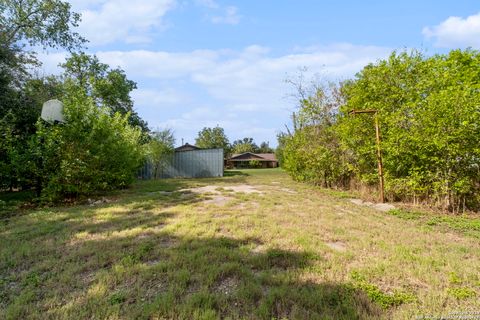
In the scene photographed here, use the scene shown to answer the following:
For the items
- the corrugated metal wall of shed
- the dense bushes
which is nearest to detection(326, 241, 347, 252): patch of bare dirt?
the dense bushes

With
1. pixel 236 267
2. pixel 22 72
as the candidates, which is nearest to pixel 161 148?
pixel 22 72

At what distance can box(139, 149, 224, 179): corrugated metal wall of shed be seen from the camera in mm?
17234

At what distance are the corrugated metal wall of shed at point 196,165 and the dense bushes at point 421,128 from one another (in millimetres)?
10601

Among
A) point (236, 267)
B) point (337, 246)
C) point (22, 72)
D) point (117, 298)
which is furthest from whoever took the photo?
point (22, 72)

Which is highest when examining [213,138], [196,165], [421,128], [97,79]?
[97,79]

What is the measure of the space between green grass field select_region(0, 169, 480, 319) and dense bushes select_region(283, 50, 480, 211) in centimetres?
110

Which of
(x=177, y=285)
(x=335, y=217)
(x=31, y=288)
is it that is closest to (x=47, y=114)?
(x=31, y=288)

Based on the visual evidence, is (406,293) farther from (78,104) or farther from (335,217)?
(78,104)

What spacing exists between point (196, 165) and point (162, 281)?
15541mm

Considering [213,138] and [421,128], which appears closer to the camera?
[421,128]

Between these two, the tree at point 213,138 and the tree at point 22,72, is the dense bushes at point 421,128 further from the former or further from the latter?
the tree at point 213,138

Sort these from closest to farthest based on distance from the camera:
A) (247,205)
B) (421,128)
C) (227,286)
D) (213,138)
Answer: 1. (227,286)
2. (421,128)
3. (247,205)
4. (213,138)

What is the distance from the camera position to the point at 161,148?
15.9 m

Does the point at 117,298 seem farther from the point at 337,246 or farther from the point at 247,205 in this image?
the point at 247,205
